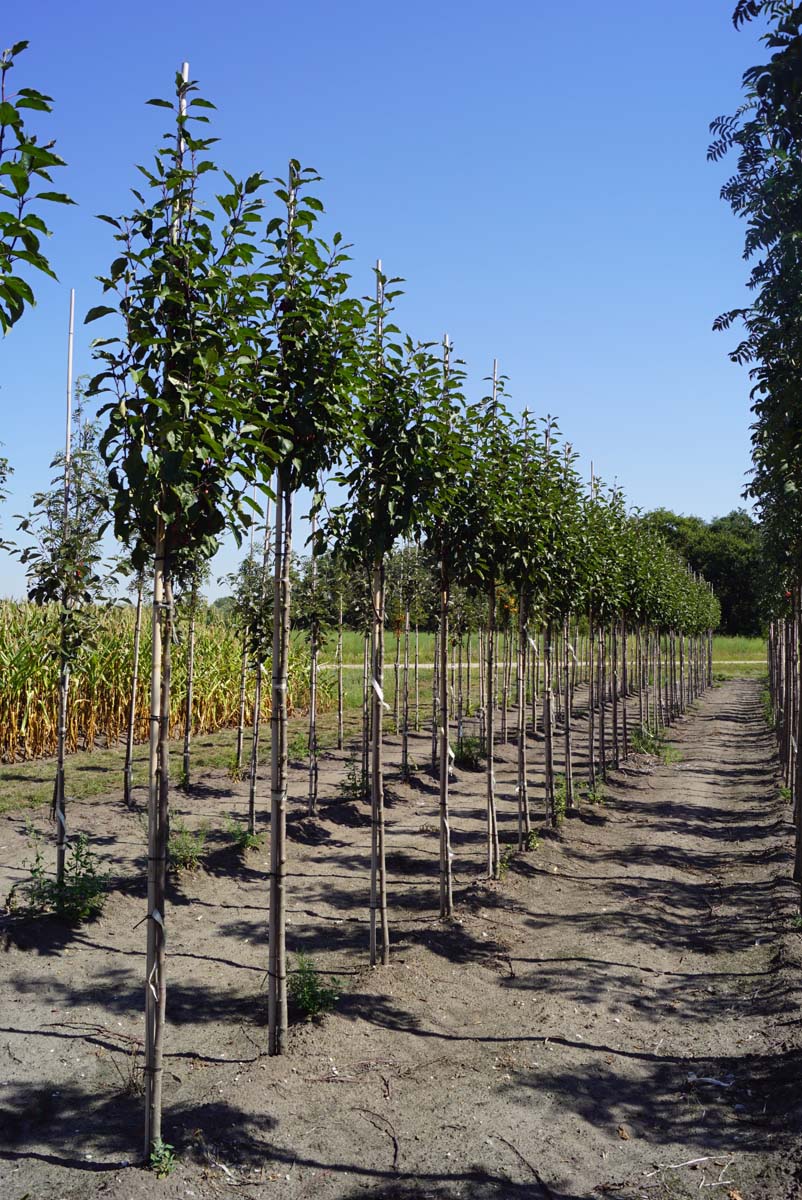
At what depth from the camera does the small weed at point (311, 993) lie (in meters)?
6.40

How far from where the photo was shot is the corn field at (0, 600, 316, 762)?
1535cm

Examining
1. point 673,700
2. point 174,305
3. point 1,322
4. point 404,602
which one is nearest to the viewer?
point 1,322

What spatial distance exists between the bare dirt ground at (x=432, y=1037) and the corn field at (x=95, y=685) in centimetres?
418

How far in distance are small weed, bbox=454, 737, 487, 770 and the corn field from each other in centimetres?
563

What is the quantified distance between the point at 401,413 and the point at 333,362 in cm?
130

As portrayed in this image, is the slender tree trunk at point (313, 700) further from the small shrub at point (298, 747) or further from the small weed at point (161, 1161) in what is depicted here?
the small weed at point (161, 1161)

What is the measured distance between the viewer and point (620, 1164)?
4840 millimetres

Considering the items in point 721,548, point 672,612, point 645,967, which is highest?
point 721,548

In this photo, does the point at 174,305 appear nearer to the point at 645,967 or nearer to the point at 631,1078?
the point at 631,1078

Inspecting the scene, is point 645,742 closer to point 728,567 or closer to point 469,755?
point 469,755

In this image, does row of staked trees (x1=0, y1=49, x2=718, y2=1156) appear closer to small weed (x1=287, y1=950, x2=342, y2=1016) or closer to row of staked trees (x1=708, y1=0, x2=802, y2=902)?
small weed (x1=287, y1=950, x2=342, y2=1016)

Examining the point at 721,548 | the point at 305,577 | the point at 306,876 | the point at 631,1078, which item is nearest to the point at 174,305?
the point at 631,1078

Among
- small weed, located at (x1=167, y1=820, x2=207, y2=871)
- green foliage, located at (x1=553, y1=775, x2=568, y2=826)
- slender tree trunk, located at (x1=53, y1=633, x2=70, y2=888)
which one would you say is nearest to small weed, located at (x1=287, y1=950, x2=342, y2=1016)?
slender tree trunk, located at (x1=53, y1=633, x2=70, y2=888)

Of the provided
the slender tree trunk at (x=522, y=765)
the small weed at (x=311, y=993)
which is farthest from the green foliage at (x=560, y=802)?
the small weed at (x=311, y=993)
